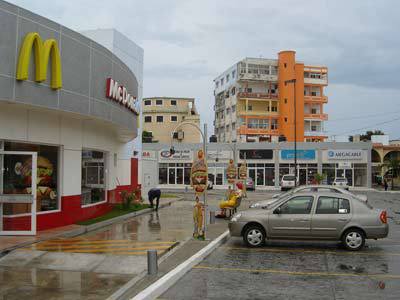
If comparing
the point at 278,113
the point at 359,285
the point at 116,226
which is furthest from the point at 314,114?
the point at 359,285

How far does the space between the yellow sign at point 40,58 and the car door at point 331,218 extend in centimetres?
760

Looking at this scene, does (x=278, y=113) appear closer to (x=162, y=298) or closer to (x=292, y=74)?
(x=292, y=74)

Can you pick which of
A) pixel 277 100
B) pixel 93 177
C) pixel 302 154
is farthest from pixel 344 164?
pixel 93 177

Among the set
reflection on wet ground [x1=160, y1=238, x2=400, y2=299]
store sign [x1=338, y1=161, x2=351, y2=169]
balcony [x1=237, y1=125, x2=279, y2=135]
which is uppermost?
balcony [x1=237, y1=125, x2=279, y2=135]

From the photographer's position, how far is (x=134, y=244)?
13.0 m

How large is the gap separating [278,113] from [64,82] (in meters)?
64.1

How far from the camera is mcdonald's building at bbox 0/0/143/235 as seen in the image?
11.8 meters

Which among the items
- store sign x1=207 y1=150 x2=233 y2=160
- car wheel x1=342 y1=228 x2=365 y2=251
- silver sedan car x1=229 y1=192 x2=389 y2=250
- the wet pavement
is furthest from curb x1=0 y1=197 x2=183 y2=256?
store sign x1=207 y1=150 x2=233 y2=160

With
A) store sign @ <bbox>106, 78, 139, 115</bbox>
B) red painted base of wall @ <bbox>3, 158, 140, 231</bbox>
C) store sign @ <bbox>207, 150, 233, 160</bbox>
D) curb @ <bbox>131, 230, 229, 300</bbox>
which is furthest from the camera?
store sign @ <bbox>207, 150, 233, 160</bbox>

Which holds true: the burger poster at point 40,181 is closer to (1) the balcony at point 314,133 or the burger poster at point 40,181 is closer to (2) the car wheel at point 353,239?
(2) the car wheel at point 353,239

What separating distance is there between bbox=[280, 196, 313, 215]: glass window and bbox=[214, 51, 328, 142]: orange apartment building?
6043cm

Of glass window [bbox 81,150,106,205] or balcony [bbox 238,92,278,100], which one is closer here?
glass window [bbox 81,150,106,205]

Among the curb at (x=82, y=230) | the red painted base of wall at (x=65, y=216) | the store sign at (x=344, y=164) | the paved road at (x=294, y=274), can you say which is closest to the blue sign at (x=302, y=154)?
the store sign at (x=344, y=164)

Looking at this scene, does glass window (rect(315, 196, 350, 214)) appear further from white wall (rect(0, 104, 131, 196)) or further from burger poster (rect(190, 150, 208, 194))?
white wall (rect(0, 104, 131, 196))
